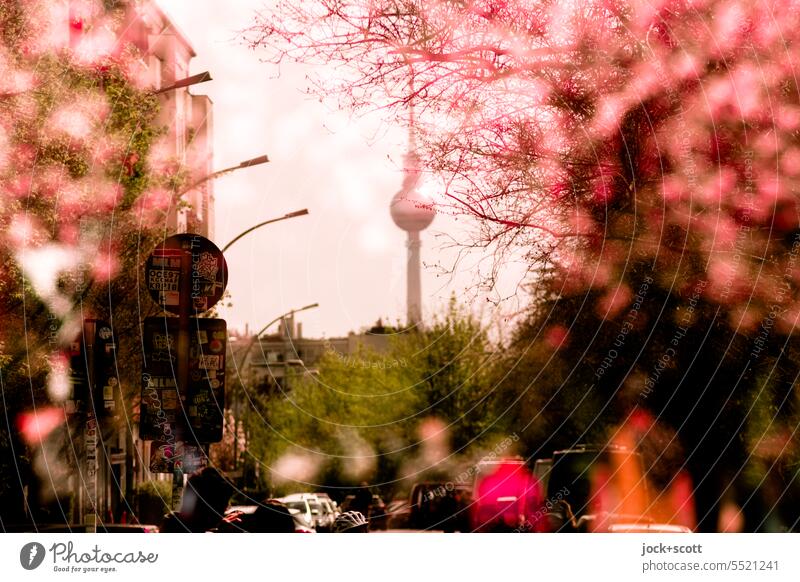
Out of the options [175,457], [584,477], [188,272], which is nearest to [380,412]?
[584,477]

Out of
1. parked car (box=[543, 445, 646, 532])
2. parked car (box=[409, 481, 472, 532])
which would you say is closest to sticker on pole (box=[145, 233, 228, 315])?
parked car (box=[543, 445, 646, 532])

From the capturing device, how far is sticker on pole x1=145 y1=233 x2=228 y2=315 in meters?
9.35

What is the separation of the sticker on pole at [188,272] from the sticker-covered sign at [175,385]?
0.68 ft

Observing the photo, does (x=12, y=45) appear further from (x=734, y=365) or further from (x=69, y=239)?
(x=734, y=365)

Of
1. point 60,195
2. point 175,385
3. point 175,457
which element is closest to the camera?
point 175,385
